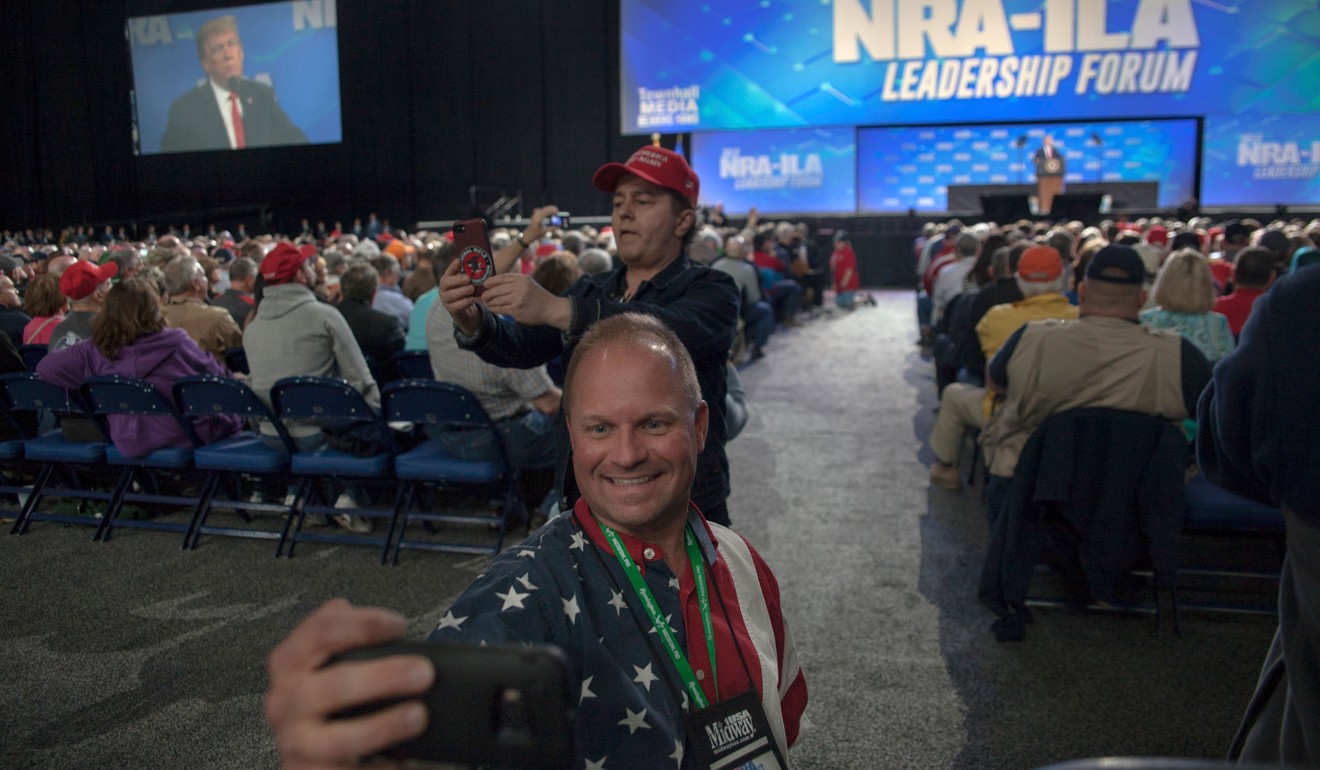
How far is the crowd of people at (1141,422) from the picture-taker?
4.36ft

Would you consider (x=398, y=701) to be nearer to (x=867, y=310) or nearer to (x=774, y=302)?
(x=774, y=302)

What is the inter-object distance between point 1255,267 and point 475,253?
13.2 ft

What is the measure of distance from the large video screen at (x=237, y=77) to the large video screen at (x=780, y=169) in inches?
336

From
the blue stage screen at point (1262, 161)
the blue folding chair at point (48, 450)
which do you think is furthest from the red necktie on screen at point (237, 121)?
the blue stage screen at point (1262, 161)

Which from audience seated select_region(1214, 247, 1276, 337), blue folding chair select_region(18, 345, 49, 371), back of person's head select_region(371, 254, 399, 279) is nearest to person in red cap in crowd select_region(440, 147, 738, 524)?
audience seated select_region(1214, 247, 1276, 337)

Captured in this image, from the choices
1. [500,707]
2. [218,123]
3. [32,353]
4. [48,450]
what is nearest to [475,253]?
[500,707]

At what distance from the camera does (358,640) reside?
504 millimetres

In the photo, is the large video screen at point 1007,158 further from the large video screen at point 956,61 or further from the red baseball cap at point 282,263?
the red baseball cap at point 282,263

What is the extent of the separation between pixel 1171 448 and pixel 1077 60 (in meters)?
13.6

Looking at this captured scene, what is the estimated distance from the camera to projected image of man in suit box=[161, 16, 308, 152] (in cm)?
1942

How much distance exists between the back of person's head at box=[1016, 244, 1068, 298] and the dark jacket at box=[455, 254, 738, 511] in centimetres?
261

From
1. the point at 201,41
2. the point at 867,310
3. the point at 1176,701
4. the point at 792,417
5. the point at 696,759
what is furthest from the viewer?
the point at 201,41

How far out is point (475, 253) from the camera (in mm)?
1847

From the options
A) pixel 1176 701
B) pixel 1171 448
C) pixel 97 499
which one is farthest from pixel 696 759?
pixel 97 499
